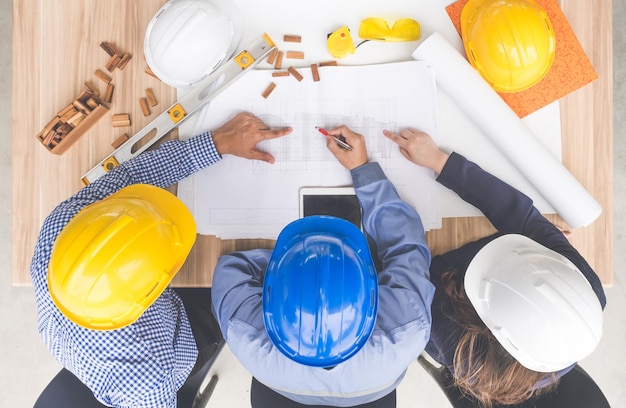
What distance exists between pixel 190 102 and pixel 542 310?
2.61ft

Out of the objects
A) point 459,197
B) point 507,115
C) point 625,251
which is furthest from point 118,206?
point 625,251

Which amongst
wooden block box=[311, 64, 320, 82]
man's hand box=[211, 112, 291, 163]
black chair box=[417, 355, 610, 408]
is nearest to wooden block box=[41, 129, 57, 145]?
man's hand box=[211, 112, 291, 163]

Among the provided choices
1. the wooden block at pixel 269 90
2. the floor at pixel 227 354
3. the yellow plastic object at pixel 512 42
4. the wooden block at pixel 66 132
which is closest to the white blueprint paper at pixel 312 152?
the wooden block at pixel 269 90

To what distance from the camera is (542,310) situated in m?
0.77

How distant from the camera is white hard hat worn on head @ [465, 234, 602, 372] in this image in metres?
0.77

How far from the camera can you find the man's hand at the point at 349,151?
95cm

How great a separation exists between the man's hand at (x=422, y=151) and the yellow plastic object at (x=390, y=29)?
0.20 m

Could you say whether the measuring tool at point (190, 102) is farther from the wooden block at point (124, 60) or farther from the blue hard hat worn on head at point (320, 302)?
the blue hard hat worn on head at point (320, 302)

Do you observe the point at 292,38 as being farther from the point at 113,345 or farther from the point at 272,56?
the point at 113,345

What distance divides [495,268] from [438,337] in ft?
0.70

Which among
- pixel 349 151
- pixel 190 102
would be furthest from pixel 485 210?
pixel 190 102

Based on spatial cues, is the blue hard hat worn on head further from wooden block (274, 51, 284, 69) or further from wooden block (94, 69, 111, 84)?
wooden block (94, 69, 111, 84)

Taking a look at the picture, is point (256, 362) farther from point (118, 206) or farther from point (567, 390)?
point (567, 390)

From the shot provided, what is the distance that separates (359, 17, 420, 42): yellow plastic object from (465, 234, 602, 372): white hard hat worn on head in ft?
1.64
